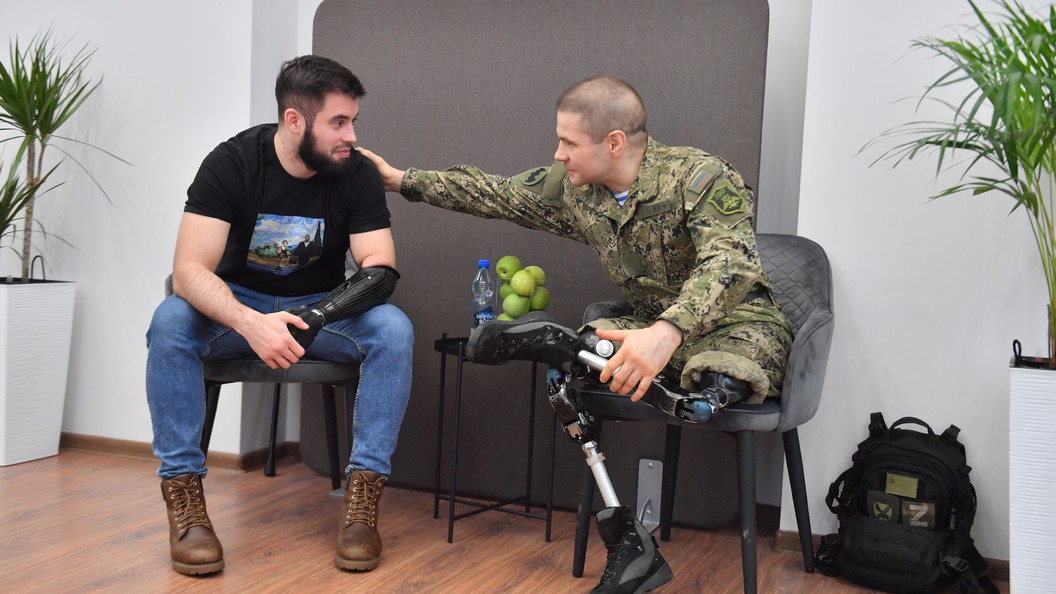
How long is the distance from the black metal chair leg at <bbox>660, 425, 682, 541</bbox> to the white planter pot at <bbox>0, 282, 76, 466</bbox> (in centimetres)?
208

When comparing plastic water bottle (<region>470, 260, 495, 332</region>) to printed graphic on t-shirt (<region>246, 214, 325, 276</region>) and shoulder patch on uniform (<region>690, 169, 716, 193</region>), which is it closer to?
printed graphic on t-shirt (<region>246, 214, 325, 276</region>)

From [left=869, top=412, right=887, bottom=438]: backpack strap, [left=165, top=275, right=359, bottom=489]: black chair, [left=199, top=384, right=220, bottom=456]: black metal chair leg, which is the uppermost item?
[left=165, top=275, right=359, bottom=489]: black chair

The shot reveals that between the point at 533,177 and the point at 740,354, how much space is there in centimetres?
71

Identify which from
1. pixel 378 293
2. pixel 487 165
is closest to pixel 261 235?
pixel 378 293

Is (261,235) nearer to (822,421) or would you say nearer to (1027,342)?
(822,421)

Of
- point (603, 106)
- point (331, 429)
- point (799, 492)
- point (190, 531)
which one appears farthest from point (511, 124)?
point (190, 531)

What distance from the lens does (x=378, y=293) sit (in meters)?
2.23

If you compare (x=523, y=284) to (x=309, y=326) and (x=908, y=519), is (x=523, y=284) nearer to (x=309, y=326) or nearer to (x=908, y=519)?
(x=309, y=326)

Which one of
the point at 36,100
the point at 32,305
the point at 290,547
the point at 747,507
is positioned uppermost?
the point at 36,100

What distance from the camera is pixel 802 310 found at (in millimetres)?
2225

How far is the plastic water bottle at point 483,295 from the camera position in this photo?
7.90 ft

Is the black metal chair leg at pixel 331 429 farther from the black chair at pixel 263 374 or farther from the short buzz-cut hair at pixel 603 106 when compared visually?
the short buzz-cut hair at pixel 603 106

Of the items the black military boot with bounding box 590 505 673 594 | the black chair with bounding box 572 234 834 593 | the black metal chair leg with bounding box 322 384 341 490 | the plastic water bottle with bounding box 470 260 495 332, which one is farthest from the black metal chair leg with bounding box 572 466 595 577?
the black metal chair leg with bounding box 322 384 341 490

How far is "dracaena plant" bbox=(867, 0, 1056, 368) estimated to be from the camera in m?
1.78
